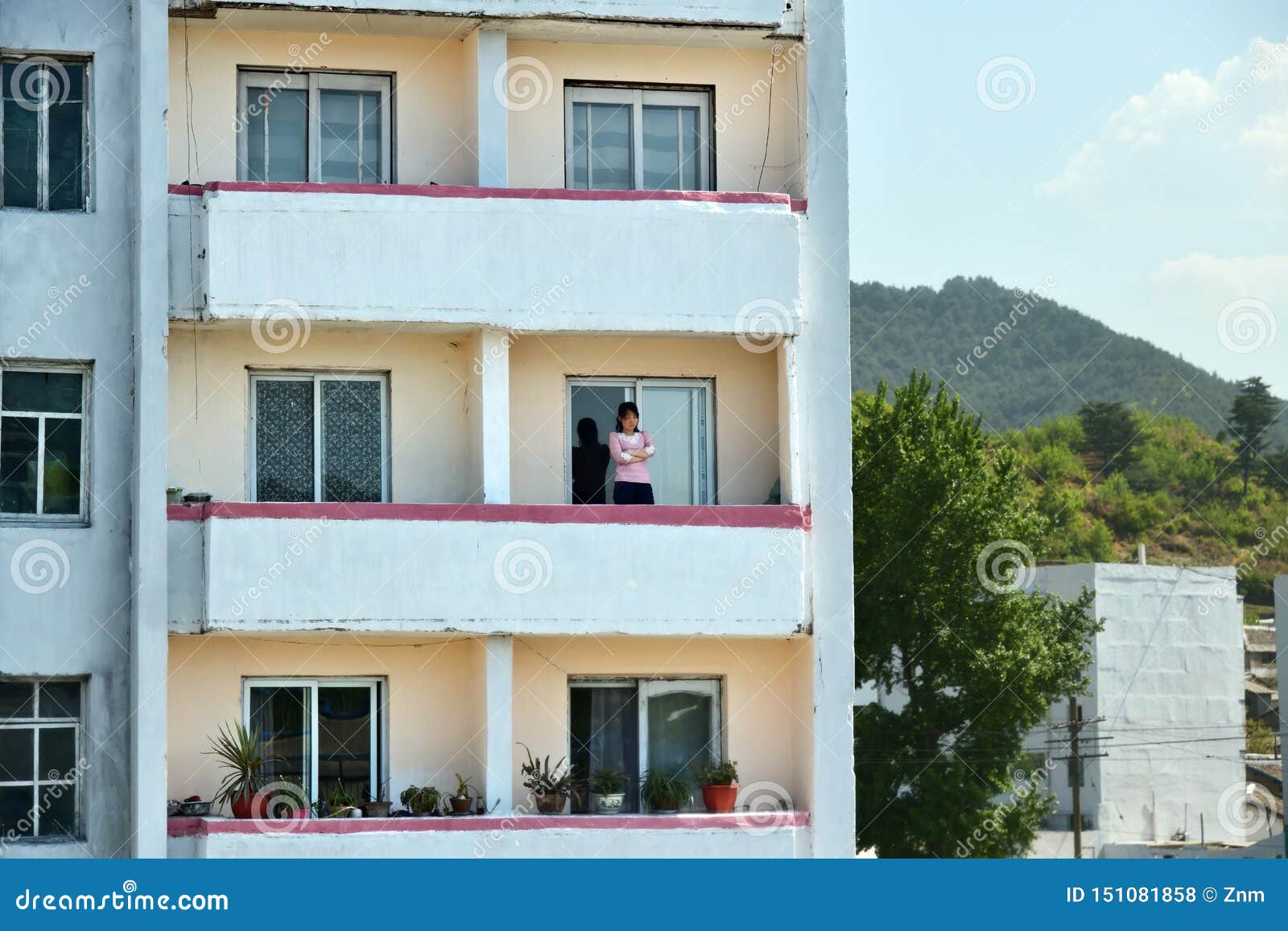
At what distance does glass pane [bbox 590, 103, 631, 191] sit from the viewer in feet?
76.9

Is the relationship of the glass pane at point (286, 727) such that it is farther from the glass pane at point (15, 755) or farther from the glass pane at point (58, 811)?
the glass pane at point (15, 755)

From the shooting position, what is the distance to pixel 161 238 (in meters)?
21.3

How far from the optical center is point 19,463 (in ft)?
70.3

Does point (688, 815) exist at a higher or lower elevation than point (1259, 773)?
higher

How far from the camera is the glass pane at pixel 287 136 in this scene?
75.0ft

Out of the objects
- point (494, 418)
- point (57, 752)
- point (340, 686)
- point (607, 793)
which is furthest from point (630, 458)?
point (57, 752)

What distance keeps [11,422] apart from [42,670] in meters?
2.72

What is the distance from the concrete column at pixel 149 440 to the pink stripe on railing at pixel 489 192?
576 millimetres

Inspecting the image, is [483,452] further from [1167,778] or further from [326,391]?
[1167,778]

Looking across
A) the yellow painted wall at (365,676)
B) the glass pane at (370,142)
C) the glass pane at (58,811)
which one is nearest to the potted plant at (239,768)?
the yellow painted wall at (365,676)

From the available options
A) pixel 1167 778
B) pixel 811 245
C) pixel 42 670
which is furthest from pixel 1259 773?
pixel 42 670

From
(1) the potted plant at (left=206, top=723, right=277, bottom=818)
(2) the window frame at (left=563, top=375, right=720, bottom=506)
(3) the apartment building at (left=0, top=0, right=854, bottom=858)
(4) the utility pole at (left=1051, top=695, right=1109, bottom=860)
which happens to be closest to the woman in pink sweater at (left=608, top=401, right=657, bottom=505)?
(3) the apartment building at (left=0, top=0, right=854, bottom=858)

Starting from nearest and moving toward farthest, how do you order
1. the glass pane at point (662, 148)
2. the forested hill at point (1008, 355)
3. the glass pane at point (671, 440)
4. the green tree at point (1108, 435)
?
1. the glass pane at point (671, 440)
2. the glass pane at point (662, 148)
3. the forested hill at point (1008, 355)
4. the green tree at point (1108, 435)

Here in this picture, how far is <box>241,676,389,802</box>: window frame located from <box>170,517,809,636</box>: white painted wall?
1.19 metres
